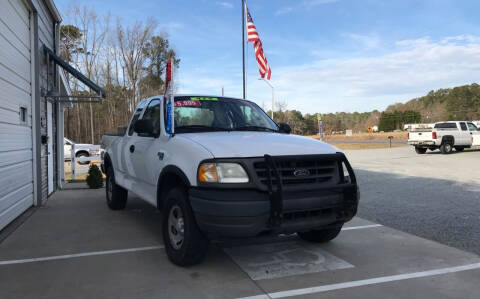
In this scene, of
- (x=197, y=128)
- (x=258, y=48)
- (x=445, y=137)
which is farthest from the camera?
(x=445, y=137)

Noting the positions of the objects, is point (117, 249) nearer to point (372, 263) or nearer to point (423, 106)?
point (372, 263)

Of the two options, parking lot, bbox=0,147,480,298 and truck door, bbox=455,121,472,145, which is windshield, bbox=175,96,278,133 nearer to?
parking lot, bbox=0,147,480,298

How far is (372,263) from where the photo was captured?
4.15 m

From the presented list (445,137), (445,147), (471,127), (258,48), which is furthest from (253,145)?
(471,127)

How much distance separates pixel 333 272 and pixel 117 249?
8.83 feet

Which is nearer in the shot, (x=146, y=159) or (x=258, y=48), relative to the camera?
(x=146, y=159)

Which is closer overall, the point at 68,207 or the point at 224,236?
the point at 224,236

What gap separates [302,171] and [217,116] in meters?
1.73

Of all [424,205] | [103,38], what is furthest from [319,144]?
[103,38]

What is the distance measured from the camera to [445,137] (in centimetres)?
2175

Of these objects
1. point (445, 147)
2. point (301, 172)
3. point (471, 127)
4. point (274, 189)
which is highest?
point (471, 127)

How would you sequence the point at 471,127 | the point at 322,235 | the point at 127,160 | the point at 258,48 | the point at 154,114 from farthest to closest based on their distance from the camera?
the point at 471,127, the point at 258,48, the point at 127,160, the point at 154,114, the point at 322,235

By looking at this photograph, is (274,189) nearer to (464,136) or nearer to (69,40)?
(464,136)

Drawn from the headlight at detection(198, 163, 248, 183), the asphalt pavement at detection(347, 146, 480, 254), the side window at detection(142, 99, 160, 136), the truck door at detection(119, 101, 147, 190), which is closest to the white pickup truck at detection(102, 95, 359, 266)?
the headlight at detection(198, 163, 248, 183)
